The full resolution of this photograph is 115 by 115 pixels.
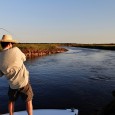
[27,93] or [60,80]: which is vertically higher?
[27,93]

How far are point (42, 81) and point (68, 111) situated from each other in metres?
12.8

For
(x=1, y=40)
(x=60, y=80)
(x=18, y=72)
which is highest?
(x=1, y=40)

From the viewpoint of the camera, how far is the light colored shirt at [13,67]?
5273mm

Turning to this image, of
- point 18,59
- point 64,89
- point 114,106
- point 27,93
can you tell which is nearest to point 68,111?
point 114,106

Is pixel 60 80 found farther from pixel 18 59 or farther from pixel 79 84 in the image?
pixel 18 59

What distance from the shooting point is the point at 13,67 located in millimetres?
5297

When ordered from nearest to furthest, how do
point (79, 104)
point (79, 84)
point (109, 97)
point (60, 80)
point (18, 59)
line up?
point (18, 59) < point (79, 104) < point (109, 97) < point (79, 84) < point (60, 80)

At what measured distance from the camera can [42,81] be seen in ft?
70.2

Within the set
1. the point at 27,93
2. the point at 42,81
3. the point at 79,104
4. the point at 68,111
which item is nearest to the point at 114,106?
the point at 68,111

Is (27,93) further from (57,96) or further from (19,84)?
(57,96)

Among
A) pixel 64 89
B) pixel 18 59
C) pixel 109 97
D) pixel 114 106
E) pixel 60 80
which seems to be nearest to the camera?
pixel 18 59

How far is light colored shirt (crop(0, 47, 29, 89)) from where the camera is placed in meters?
5.27

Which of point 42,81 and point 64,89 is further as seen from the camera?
point 42,81

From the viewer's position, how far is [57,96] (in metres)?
16.3
